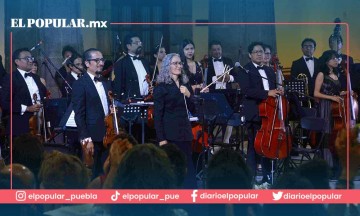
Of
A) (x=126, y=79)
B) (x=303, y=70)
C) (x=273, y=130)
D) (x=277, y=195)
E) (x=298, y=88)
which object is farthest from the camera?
(x=273, y=130)

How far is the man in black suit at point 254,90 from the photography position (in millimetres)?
6785

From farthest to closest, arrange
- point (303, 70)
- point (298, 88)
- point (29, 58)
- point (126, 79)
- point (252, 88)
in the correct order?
point (252, 88)
point (298, 88)
point (303, 70)
point (126, 79)
point (29, 58)

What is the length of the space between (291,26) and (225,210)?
4.40 ft

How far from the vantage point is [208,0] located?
21.6 ft

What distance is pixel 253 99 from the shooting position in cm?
736

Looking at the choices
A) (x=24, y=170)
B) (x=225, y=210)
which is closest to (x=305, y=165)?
(x=225, y=210)

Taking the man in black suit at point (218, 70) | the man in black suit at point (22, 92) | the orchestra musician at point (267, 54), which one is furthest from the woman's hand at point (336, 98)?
the man in black suit at point (22, 92)

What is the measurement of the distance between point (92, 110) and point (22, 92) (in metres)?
0.55

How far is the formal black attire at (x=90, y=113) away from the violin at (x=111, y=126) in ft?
0.11

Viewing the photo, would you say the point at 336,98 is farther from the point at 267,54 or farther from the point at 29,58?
the point at 29,58

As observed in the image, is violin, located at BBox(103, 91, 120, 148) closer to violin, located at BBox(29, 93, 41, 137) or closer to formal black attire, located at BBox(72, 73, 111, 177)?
formal black attire, located at BBox(72, 73, 111, 177)

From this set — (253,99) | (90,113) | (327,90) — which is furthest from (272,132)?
(90,113)

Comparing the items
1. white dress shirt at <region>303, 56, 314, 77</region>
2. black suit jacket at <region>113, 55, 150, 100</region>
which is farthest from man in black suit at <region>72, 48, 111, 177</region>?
white dress shirt at <region>303, 56, 314, 77</region>

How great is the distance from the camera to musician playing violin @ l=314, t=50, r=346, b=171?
22.4 ft
